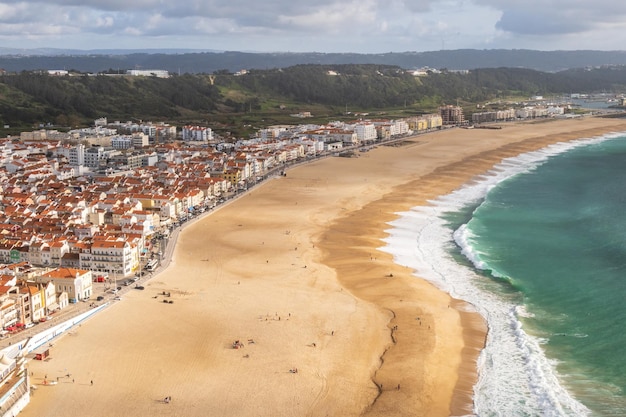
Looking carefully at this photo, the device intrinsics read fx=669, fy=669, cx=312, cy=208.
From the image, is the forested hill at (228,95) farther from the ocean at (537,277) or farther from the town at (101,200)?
the ocean at (537,277)

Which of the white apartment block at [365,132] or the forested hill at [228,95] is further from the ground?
the forested hill at [228,95]

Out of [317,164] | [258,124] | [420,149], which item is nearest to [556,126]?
[420,149]

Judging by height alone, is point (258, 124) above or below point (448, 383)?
above

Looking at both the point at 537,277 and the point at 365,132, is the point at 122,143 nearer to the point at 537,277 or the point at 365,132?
the point at 365,132

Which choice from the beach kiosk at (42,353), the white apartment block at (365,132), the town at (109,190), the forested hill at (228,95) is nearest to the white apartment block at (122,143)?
the town at (109,190)

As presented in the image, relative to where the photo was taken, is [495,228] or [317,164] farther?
[317,164]

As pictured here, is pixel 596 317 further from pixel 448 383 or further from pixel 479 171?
pixel 479 171
